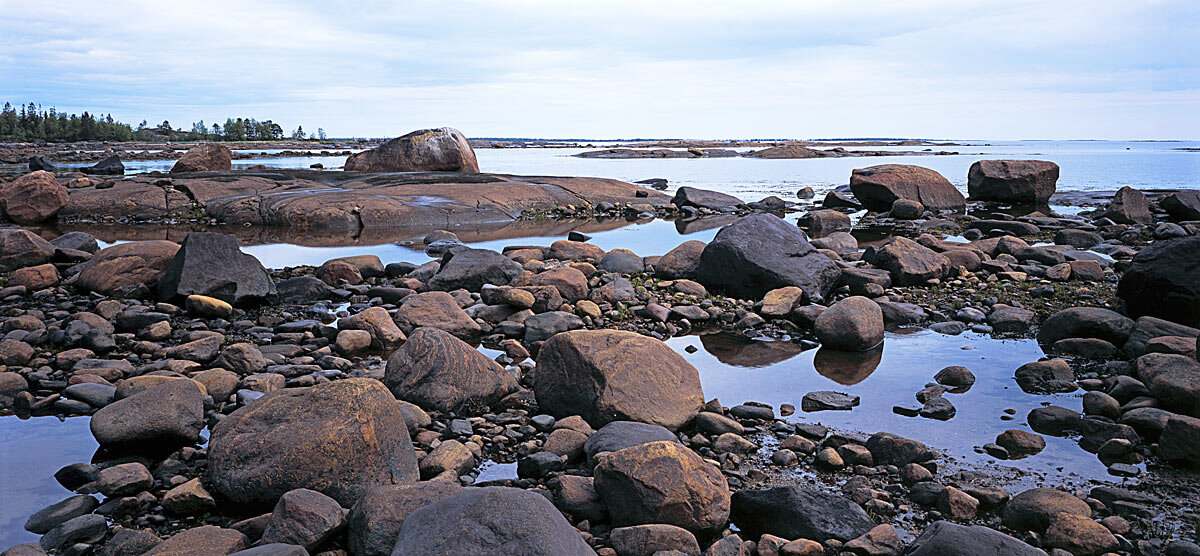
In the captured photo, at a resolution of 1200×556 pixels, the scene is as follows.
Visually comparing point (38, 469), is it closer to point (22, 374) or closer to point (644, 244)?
point (22, 374)

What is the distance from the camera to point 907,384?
7727 millimetres

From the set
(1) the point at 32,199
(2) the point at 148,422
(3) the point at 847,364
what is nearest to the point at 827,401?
(3) the point at 847,364

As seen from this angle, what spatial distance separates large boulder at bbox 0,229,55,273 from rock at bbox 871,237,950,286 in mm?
14167

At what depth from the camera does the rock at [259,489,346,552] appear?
4273 millimetres

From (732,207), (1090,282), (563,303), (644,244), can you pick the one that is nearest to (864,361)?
(563,303)

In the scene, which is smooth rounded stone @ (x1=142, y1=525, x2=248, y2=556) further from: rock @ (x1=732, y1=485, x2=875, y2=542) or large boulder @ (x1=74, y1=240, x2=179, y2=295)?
large boulder @ (x1=74, y1=240, x2=179, y2=295)

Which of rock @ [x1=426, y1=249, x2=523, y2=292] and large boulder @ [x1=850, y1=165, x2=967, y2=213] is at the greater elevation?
Answer: large boulder @ [x1=850, y1=165, x2=967, y2=213]

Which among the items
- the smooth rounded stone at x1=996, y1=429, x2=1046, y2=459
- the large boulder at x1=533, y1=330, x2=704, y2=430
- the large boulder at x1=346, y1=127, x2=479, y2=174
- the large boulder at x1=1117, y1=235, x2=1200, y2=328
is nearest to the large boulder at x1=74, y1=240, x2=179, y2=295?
the large boulder at x1=533, y1=330, x2=704, y2=430

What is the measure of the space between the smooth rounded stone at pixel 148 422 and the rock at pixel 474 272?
568cm

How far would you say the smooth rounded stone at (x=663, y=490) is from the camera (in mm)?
4586

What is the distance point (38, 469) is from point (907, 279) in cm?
1124

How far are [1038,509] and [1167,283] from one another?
6258mm

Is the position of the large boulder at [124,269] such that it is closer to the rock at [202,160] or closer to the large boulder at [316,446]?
the large boulder at [316,446]

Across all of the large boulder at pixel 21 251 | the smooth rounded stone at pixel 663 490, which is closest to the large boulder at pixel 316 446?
the smooth rounded stone at pixel 663 490
